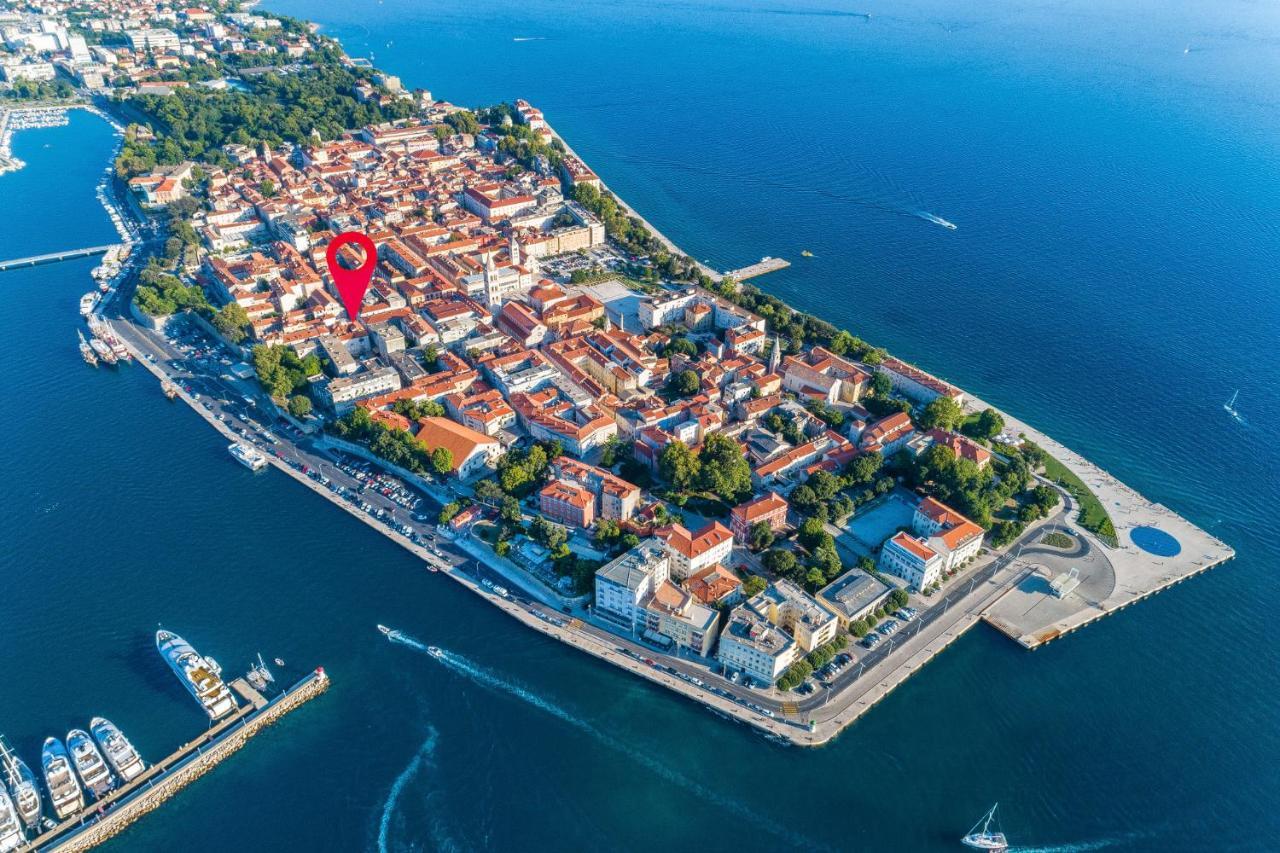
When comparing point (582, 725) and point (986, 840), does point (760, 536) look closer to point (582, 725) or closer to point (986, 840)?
point (582, 725)

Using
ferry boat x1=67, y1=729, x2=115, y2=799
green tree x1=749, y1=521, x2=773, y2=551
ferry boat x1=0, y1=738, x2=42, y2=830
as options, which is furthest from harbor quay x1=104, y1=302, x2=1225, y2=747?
ferry boat x1=0, y1=738, x2=42, y2=830

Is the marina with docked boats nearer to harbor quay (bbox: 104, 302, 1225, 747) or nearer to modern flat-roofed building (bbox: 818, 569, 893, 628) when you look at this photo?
harbor quay (bbox: 104, 302, 1225, 747)

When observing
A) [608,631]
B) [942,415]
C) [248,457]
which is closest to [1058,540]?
[942,415]

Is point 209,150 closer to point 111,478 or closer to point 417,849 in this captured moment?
point 111,478

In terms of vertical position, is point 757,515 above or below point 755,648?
above

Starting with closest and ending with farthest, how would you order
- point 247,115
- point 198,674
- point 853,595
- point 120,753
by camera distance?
1. point 120,753
2. point 198,674
3. point 853,595
4. point 247,115

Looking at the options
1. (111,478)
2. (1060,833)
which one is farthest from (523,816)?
(111,478)

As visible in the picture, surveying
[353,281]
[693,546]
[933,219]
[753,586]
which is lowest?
[353,281]

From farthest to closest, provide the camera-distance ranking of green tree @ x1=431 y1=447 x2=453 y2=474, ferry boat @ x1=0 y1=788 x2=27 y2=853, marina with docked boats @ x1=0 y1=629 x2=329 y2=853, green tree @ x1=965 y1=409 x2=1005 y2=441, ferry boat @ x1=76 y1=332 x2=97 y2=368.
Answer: ferry boat @ x1=76 y1=332 x2=97 y2=368, green tree @ x1=965 y1=409 x2=1005 y2=441, green tree @ x1=431 y1=447 x2=453 y2=474, marina with docked boats @ x1=0 y1=629 x2=329 y2=853, ferry boat @ x1=0 y1=788 x2=27 y2=853

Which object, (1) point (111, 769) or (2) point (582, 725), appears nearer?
(1) point (111, 769)
